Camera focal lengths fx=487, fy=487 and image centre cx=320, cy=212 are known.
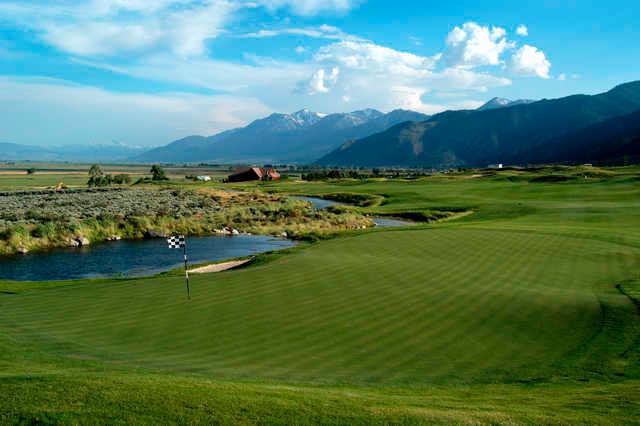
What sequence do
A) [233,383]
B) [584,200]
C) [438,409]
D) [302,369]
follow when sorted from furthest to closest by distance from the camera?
1. [584,200]
2. [302,369]
3. [233,383]
4. [438,409]

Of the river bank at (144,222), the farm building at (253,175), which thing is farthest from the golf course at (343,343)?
the farm building at (253,175)

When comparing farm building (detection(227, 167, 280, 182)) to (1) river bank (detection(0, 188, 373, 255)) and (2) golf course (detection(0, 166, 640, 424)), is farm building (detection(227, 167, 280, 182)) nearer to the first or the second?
(1) river bank (detection(0, 188, 373, 255))

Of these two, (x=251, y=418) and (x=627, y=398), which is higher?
(x=251, y=418)

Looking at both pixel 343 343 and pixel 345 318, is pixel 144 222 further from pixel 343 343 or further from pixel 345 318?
pixel 343 343

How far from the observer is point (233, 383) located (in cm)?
907

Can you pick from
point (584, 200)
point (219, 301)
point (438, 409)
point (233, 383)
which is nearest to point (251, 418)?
point (233, 383)

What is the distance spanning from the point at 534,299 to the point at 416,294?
3.59 m

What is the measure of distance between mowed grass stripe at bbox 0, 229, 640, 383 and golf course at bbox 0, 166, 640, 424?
60mm

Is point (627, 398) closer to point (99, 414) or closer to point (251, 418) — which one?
point (251, 418)

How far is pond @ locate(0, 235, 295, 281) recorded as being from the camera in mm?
29641

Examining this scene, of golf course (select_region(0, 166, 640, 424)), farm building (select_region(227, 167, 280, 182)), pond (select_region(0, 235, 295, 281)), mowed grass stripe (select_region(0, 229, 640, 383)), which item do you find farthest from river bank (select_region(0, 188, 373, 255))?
farm building (select_region(227, 167, 280, 182))

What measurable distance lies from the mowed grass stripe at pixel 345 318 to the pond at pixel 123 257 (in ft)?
37.3

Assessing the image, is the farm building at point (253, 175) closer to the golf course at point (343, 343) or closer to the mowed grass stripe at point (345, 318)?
the golf course at point (343, 343)

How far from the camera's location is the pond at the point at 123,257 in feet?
97.2
